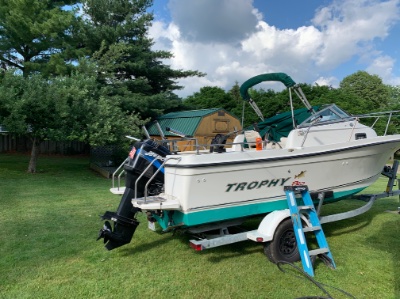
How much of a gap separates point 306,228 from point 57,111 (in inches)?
337

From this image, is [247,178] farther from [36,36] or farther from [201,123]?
[36,36]

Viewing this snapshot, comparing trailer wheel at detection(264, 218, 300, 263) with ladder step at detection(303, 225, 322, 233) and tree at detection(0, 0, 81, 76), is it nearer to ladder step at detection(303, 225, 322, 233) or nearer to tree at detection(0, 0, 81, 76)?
ladder step at detection(303, 225, 322, 233)

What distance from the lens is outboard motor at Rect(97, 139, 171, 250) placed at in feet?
12.8

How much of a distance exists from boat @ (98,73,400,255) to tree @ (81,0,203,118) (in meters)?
10.8

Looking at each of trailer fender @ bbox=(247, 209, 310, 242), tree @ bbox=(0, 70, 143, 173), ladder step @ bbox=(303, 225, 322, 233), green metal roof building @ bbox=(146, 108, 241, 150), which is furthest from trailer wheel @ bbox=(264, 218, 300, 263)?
green metal roof building @ bbox=(146, 108, 241, 150)

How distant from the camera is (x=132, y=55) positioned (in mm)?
16812

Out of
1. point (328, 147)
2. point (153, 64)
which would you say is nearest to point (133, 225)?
point (328, 147)

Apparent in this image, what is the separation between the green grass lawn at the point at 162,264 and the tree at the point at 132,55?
989 centimetres

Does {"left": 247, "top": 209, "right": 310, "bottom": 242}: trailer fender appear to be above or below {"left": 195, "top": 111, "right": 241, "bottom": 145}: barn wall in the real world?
below

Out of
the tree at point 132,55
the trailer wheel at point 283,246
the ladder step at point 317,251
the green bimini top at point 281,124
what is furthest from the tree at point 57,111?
the ladder step at point 317,251

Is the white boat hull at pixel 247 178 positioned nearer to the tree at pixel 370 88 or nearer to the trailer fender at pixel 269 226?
the trailer fender at pixel 269 226

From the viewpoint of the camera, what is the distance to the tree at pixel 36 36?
39.6 ft

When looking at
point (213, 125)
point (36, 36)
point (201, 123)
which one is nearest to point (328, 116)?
point (201, 123)

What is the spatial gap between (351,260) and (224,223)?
169 cm
